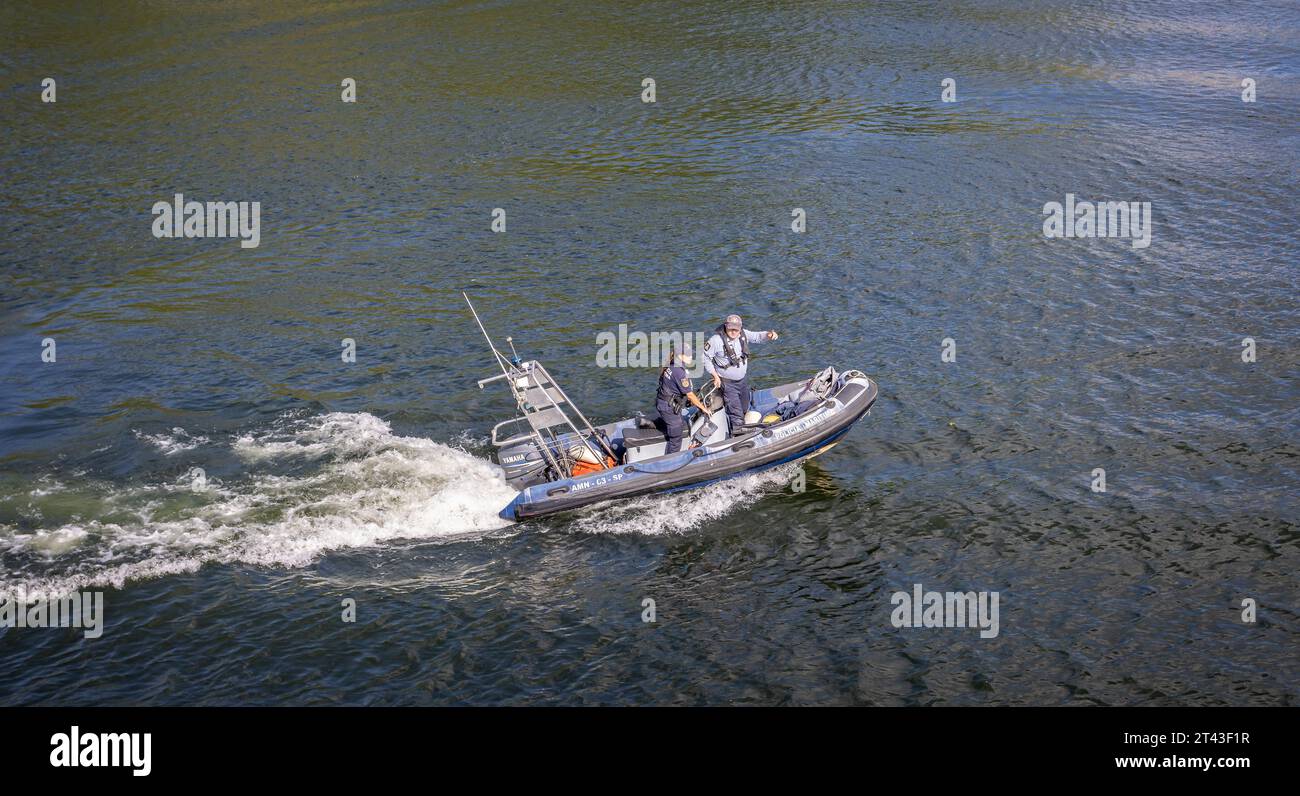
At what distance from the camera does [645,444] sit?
17422 millimetres

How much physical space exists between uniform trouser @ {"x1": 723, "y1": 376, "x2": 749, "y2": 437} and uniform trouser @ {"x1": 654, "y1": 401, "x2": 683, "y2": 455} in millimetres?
903

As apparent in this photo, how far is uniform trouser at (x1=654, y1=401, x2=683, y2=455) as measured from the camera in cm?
1697

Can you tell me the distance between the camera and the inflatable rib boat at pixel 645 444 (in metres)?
16.5

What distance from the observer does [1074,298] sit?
2311 centimetres

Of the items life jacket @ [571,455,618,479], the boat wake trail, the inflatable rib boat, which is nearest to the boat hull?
the inflatable rib boat

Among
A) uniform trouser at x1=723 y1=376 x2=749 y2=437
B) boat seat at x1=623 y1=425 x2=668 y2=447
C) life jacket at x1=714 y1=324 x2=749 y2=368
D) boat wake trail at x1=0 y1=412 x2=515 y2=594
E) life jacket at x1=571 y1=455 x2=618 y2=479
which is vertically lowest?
boat wake trail at x1=0 y1=412 x2=515 y2=594

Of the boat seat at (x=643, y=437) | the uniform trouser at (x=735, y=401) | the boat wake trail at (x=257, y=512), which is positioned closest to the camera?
the boat wake trail at (x=257, y=512)

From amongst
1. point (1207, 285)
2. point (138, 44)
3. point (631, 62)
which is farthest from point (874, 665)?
point (138, 44)

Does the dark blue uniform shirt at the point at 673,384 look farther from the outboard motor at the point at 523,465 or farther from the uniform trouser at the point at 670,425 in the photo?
the outboard motor at the point at 523,465

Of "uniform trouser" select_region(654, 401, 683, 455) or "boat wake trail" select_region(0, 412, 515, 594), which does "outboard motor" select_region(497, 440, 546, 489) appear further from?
"uniform trouser" select_region(654, 401, 683, 455)

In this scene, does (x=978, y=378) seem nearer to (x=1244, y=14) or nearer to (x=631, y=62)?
(x=631, y=62)

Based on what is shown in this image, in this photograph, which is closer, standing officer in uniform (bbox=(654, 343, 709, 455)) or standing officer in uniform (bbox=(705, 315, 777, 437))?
standing officer in uniform (bbox=(654, 343, 709, 455))

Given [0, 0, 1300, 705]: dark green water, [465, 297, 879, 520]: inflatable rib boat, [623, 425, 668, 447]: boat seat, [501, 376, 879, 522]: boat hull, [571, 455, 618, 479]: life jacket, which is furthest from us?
[623, 425, 668, 447]: boat seat

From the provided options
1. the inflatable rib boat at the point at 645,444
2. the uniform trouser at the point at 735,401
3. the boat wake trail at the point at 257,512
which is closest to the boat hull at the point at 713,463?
the inflatable rib boat at the point at 645,444
